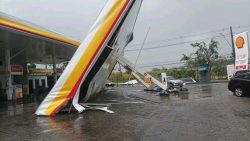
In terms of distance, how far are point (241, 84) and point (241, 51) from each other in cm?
999

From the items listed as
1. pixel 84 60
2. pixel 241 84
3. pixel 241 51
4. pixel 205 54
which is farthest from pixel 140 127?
pixel 205 54

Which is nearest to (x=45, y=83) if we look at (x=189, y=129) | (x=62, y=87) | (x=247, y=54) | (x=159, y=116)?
(x=247, y=54)

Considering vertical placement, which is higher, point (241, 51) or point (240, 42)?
point (240, 42)

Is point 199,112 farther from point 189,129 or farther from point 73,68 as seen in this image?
point 73,68

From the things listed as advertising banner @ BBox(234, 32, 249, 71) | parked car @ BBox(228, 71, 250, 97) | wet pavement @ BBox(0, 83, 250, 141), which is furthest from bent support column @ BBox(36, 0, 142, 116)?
advertising banner @ BBox(234, 32, 249, 71)

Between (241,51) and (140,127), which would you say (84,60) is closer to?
(140,127)

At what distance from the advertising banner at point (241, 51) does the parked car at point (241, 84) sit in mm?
8367

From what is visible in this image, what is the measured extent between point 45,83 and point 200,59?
113ft

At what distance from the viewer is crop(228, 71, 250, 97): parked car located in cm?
1594

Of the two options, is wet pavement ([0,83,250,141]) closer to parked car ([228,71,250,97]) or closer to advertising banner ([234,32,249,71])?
parked car ([228,71,250,97])

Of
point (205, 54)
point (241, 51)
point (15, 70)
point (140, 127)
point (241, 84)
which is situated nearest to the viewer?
point (140, 127)

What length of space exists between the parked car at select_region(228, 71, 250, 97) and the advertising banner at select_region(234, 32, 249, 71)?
27.5 feet

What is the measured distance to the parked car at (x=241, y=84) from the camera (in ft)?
52.3

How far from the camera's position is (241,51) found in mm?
25312
